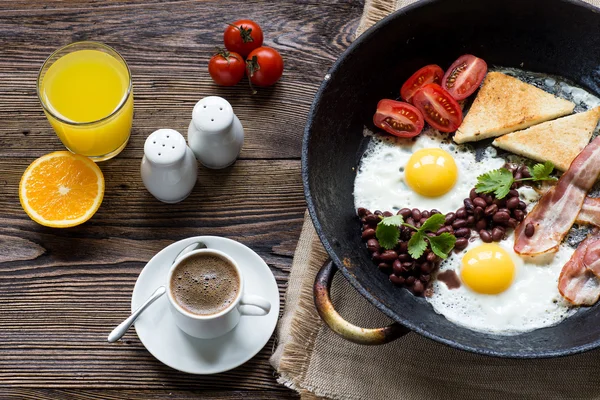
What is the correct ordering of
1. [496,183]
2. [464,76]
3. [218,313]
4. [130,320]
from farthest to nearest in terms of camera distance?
[464,76], [496,183], [130,320], [218,313]

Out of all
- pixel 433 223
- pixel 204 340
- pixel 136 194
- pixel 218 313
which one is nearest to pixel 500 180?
pixel 433 223

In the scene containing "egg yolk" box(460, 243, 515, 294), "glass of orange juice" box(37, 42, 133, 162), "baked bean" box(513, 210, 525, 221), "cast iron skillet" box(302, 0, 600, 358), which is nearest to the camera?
"cast iron skillet" box(302, 0, 600, 358)

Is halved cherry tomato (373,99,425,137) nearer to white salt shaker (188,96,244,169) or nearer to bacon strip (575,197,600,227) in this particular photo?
white salt shaker (188,96,244,169)

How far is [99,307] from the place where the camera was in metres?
3.12

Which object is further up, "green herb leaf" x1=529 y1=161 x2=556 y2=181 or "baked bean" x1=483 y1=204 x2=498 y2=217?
"green herb leaf" x1=529 y1=161 x2=556 y2=181

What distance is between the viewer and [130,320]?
2895mm

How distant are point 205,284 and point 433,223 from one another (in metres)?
0.88

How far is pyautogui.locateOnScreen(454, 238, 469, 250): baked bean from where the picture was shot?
297 centimetres

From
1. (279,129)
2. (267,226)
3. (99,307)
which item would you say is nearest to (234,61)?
(279,129)

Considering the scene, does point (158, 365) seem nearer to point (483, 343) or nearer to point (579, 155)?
point (483, 343)

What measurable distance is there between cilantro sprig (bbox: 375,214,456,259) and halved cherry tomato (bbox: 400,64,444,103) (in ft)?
2.00

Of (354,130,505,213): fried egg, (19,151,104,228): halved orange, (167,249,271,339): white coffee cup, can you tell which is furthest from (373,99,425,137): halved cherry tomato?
(19,151,104,228): halved orange

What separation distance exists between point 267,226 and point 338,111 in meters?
0.56

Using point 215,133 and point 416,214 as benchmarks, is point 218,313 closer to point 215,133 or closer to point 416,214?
point 215,133
